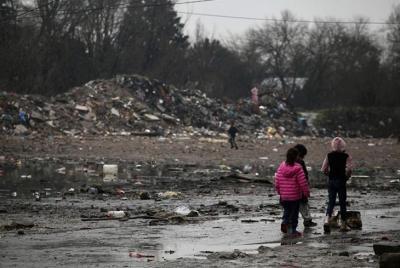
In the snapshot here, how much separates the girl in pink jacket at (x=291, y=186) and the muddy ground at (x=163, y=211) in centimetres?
31

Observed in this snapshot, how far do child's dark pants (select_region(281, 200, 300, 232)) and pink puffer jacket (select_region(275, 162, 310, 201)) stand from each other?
0.27 ft

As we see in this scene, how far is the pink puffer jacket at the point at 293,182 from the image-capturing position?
12.6 meters

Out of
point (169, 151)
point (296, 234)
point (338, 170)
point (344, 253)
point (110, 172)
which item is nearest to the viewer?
point (344, 253)

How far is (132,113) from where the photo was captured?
153 ft

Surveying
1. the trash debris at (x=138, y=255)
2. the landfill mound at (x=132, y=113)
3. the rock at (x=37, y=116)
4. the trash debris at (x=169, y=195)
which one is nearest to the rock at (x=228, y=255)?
the trash debris at (x=138, y=255)

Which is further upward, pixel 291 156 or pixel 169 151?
pixel 291 156

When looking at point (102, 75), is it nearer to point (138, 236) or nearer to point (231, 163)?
point (231, 163)

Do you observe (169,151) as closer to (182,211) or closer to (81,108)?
(81,108)

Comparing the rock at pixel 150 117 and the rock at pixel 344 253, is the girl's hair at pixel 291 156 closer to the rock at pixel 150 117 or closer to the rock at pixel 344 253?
the rock at pixel 344 253

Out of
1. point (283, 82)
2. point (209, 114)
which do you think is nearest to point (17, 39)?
point (209, 114)

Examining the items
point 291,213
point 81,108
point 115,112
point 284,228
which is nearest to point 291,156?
point 291,213

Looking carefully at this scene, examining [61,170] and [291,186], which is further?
[61,170]

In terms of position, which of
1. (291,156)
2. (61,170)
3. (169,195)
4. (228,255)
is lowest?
(61,170)

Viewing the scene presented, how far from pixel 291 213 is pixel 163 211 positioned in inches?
138
